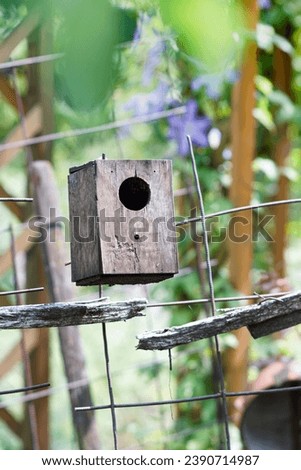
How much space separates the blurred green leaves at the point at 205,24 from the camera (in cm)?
47

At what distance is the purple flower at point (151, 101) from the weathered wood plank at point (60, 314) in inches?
62.8

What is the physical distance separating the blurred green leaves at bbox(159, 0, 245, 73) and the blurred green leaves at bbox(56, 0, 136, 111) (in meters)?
0.03

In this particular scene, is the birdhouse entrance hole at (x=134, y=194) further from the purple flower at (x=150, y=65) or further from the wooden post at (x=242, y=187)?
the purple flower at (x=150, y=65)

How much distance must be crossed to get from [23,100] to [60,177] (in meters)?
1.93

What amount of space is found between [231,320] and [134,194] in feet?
0.74

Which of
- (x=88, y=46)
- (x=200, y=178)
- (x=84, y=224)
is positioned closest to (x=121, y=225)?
(x=84, y=224)

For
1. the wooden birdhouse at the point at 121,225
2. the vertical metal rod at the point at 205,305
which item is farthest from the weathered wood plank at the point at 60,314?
the vertical metal rod at the point at 205,305

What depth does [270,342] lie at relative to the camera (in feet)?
9.50

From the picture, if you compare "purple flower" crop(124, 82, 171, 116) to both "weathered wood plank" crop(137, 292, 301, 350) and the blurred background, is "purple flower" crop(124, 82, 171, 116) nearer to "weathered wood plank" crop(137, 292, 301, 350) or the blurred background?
the blurred background

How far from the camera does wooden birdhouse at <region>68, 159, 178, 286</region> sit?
1.18m

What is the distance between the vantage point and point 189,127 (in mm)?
2711

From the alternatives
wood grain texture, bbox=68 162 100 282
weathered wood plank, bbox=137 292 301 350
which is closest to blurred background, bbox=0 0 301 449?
wood grain texture, bbox=68 162 100 282
